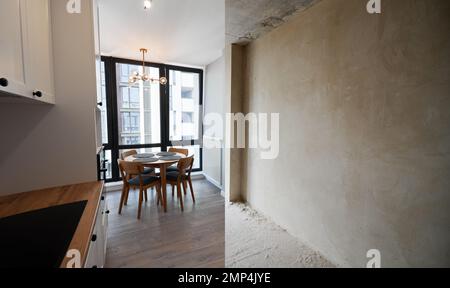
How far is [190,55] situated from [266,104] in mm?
1978

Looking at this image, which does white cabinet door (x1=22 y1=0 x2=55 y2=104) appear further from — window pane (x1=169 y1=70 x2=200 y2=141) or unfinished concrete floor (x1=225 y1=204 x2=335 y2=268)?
window pane (x1=169 y1=70 x2=200 y2=141)

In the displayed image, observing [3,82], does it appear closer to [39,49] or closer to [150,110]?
[39,49]

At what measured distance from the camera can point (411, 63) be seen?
50.9 inches

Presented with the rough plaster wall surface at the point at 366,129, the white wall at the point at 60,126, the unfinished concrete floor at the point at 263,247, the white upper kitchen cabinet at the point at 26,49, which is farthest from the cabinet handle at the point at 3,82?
the rough plaster wall surface at the point at 366,129

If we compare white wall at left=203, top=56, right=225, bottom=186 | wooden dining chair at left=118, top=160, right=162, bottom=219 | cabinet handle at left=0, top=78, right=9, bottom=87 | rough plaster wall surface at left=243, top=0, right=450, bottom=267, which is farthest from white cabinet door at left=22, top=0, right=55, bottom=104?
white wall at left=203, top=56, right=225, bottom=186

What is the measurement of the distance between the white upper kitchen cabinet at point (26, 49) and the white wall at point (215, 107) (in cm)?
263

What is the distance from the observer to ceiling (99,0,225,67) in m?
2.21

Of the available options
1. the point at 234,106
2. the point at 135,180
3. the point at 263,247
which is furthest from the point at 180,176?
the point at 263,247

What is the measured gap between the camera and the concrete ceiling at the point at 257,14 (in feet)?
6.40

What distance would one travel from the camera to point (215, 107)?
415cm

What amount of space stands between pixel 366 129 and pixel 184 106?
11.9ft

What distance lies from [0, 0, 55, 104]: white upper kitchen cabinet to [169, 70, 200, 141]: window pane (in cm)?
292

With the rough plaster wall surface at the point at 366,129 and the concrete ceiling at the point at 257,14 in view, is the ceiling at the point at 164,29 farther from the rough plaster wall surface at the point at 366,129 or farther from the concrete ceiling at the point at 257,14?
the rough plaster wall surface at the point at 366,129
